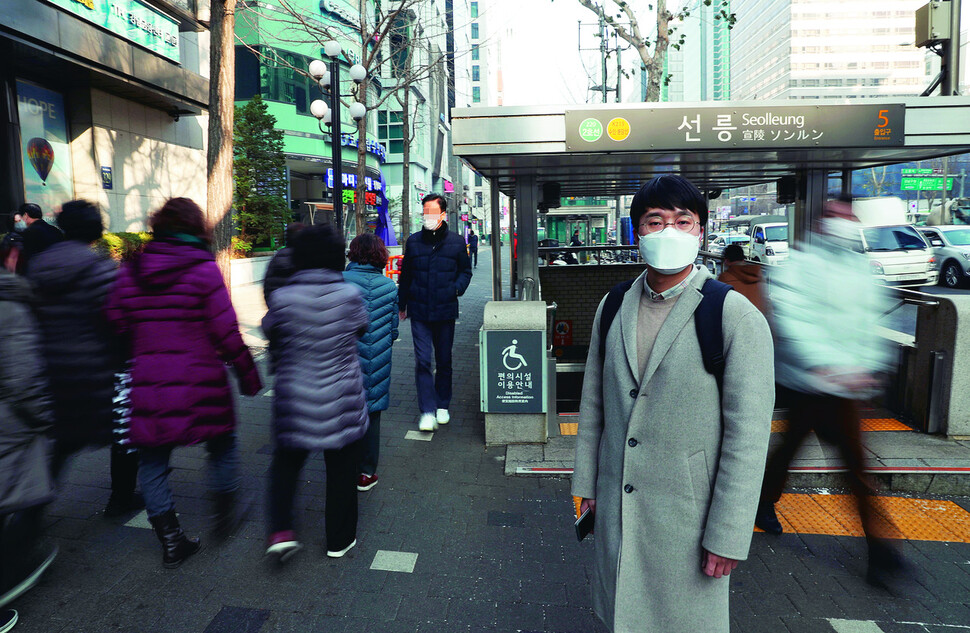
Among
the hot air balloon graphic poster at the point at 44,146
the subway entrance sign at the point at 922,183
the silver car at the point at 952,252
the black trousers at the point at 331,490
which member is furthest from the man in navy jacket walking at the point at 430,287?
the subway entrance sign at the point at 922,183

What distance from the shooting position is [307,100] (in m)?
30.6

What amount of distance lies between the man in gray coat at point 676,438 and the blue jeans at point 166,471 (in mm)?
2238

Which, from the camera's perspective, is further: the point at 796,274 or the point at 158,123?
the point at 158,123

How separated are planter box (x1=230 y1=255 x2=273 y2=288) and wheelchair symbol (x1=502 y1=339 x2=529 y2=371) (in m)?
13.4

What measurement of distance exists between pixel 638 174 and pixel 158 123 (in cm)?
1389

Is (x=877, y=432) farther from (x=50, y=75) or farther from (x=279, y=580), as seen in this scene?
(x=50, y=75)

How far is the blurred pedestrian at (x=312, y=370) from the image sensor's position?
127 inches

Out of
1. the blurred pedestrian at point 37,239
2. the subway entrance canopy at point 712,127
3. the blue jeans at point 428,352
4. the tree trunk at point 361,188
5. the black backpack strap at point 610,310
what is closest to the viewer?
the black backpack strap at point 610,310

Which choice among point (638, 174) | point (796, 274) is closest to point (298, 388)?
point (796, 274)

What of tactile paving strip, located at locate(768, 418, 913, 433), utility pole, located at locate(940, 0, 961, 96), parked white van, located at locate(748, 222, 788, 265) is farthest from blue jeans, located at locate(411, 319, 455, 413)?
parked white van, located at locate(748, 222, 788, 265)

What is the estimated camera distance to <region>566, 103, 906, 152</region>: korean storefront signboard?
553 cm

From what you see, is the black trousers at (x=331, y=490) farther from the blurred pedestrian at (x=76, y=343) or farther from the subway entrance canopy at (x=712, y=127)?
the subway entrance canopy at (x=712, y=127)

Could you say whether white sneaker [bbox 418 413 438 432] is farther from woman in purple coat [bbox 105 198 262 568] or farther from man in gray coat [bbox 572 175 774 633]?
man in gray coat [bbox 572 175 774 633]

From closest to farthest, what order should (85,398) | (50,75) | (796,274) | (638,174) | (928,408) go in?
1. (85,398)
2. (796,274)
3. (928,408)
4. (638,174)
5. (50,75)
